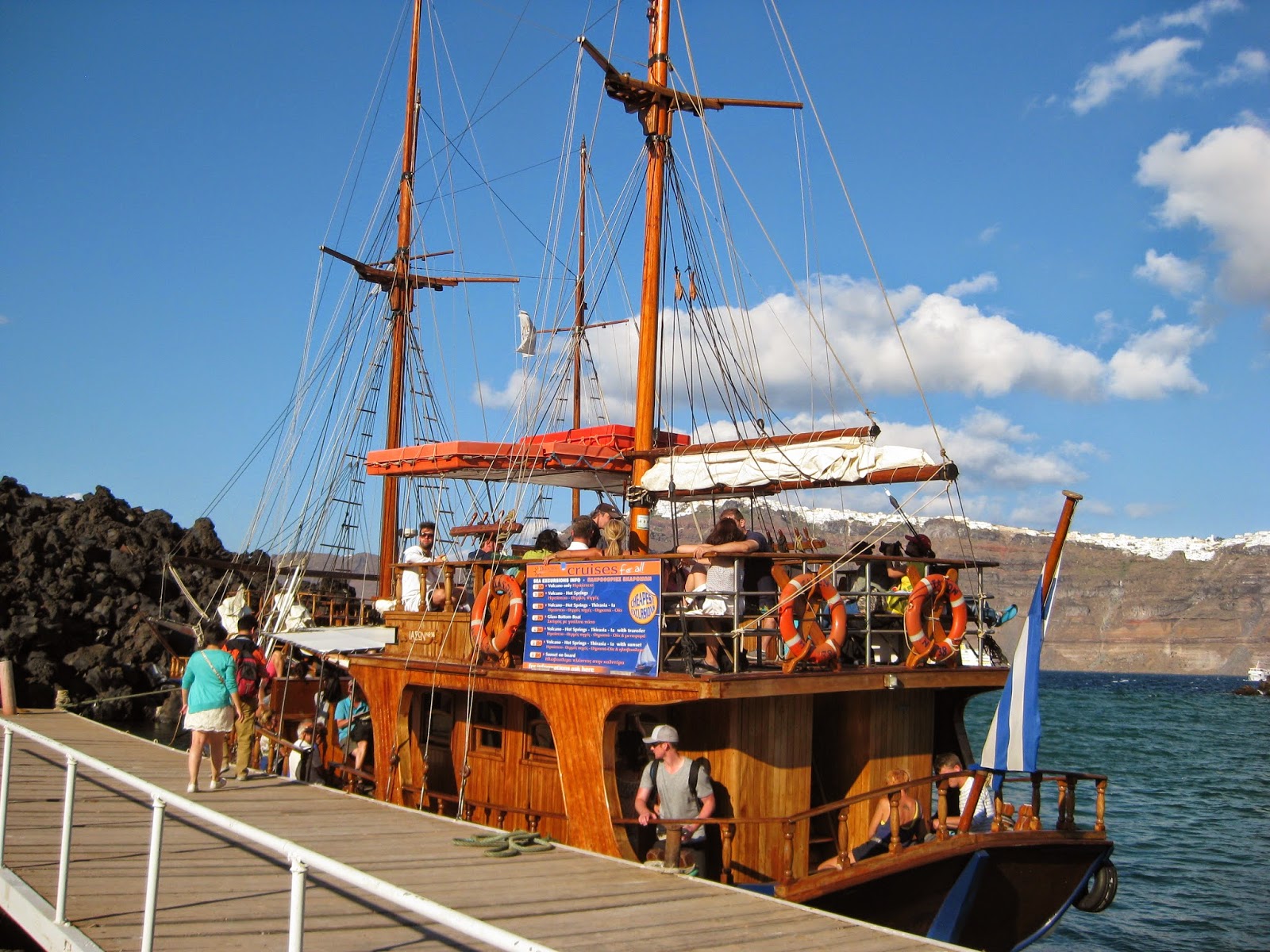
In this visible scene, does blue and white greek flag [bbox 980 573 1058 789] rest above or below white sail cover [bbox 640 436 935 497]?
below

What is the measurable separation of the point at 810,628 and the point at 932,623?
1914 millimetres

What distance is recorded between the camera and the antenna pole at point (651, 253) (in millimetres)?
14023

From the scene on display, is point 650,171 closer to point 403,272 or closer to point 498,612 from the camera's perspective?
point 498,612

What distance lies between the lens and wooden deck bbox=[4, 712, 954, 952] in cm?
673

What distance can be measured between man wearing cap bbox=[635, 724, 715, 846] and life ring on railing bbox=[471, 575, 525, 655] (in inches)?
92.3

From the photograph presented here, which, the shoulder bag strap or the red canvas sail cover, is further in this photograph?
the red canvas sail cover

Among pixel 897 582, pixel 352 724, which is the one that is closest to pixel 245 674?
Answer: pixel 352 724

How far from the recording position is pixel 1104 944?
1575 cm

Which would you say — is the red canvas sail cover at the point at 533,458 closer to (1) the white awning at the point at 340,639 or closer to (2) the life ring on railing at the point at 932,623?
(1) the white awning at the point at 340,639

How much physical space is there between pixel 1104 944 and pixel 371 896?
41.0ft

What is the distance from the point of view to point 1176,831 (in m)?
25.8

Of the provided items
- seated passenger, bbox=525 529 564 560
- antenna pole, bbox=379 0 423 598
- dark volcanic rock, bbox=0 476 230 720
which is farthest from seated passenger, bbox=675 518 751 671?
dark volcanic rock, bbox=0 476 230 720

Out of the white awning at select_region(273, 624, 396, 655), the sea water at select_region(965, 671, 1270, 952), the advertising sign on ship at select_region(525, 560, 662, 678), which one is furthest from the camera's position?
the sea water at select_region(965, 671, 1270, 952)

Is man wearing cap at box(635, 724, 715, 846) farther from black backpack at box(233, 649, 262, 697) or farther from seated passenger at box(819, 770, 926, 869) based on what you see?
→ black backpack at box(233, 649, 262, 697)
